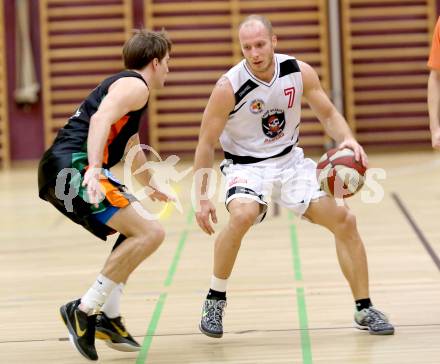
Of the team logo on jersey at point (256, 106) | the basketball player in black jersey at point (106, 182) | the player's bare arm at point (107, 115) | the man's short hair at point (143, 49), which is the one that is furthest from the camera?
the team logo on jersey at point (256, 106)

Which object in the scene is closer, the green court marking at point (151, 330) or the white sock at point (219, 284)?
the green court marking at point (151, 330)

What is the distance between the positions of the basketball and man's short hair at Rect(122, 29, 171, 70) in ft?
3.16

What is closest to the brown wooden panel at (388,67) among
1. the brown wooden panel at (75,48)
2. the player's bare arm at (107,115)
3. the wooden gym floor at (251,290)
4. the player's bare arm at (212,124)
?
the brown wooden panel at (75,48)

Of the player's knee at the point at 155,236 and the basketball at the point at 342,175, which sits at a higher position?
the basketball at the point at 342,175

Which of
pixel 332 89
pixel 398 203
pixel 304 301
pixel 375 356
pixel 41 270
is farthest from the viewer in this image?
pixel 332 89

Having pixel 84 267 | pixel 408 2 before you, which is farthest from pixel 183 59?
pixel 84 267

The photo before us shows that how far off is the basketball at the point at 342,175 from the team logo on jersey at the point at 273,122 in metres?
0.29

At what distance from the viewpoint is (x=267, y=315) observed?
4984 millimetres

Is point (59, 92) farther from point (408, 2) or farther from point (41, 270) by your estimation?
point (41, 270)

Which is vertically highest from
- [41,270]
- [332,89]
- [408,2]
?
[408,2]

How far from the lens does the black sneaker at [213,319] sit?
4.50m

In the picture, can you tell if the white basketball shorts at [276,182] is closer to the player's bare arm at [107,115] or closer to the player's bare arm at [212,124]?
the player's bare arm at [212,124]

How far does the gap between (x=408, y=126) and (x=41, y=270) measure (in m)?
7.66

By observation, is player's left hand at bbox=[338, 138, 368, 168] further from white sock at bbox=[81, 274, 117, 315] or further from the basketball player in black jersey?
white sock at bbox=[81, 274, 117, 315]
